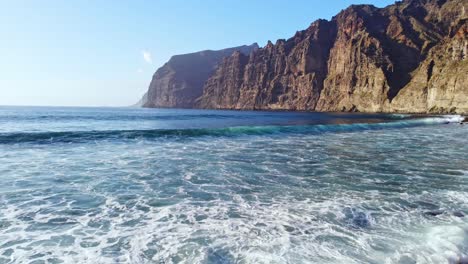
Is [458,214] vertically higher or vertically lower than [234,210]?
higher

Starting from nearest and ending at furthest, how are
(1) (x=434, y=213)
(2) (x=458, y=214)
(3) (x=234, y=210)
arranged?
(2) (x=458, y=214)
(1) (x=434, y=213)
(3) (x=234, y=210)

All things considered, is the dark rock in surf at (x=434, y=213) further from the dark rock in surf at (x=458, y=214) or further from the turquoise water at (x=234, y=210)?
the dark rock in surf at (x=458, y=214)

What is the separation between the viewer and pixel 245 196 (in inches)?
514

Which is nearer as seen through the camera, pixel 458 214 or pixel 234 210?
pixel 458 214

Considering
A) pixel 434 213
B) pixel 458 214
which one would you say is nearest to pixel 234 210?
pixel 434 213

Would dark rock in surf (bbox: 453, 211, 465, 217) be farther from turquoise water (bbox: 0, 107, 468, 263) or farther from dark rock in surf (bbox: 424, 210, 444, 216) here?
dark rock in surf (bbox: 424, 210, 444, 216)

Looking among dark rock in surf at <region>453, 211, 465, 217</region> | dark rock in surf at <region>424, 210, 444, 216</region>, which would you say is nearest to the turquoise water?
dark rock in surf at <region>424, 210, 444, 216</region>

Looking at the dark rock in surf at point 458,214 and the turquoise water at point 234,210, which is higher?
the dark rock in surf at point 458,214

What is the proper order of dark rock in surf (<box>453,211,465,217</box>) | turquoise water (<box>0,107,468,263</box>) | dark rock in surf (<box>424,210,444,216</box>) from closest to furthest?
turquoise water (<box>0,107,468,263</box>) < dark rock in surf (<box>453,211,465,217</box>) < dark rock in surf (<box>424,210,444,216</box>)

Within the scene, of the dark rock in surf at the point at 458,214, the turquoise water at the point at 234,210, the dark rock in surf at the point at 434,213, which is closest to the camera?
the turquoise water at the point at 234,210

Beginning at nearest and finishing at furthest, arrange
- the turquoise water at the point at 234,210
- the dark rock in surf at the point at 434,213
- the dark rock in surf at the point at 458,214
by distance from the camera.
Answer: the turquoise water at the point at 234,210 < the dark rock in surf at the point at 458,214 < the dark rock in surf at the point at 434,213

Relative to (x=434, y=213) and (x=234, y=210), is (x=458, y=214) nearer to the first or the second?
(x=434, y=213)

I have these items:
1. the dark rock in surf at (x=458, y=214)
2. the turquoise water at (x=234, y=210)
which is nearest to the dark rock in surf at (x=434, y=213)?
the turquoise water at (x=234, y=210)

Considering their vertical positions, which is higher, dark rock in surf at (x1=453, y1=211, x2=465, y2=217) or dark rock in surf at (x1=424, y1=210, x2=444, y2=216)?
dark rock in surf at (x1=453, y1=211, x2=465, y2=217)
